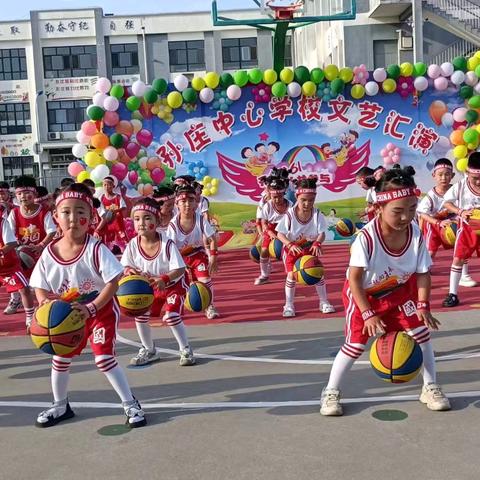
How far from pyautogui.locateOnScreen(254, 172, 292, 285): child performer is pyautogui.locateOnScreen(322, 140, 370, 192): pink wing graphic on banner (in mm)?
4358

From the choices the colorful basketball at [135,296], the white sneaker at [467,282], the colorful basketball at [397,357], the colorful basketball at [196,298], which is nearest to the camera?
the colorful basketball at [397,357]

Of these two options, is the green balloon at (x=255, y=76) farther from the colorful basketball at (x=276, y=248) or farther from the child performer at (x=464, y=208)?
the child performer at (x=464, y=208)

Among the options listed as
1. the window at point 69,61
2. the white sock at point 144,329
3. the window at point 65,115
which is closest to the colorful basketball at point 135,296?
the white sock at point 144,329

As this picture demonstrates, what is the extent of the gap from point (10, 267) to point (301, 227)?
11.9 ft

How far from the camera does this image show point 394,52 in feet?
84.0

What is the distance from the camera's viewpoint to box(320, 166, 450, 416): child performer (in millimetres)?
4363

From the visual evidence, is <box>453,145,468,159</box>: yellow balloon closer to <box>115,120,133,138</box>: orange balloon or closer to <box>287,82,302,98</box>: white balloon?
<box>287,82,302,98</box>: white balloon

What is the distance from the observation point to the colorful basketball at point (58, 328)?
416 cm

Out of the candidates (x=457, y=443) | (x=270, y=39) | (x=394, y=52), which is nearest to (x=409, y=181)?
(x=457, y=443)

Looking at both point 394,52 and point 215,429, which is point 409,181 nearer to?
point 215,429

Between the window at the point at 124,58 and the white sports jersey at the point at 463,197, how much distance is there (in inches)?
1333

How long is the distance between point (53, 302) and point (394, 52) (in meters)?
24.1

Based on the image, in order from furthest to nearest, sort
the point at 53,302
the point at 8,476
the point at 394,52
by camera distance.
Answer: the point at 394,52
the point at 53,302
the point at 8,476

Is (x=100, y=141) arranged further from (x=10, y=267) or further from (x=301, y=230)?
(x=301, y=230)
